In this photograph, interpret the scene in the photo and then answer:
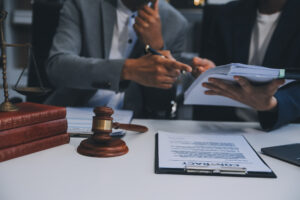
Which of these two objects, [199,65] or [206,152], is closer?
[206,152]

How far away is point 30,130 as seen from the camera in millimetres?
595

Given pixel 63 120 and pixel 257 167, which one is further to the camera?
pixel 63 120

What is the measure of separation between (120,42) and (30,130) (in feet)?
2.83

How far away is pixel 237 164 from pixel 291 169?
0.12 metres

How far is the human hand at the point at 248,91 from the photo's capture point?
785 millimetres

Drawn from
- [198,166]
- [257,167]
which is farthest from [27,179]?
[257,167]

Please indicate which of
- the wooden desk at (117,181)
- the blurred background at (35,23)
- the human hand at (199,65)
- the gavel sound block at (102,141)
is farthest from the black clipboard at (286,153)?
the blurred background at (35,23)

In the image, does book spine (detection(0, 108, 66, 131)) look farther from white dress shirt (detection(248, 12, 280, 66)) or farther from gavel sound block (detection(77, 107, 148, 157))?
white dress shirt (detection(248, 12, 280, 66))

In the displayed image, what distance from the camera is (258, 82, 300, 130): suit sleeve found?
34.9 inches

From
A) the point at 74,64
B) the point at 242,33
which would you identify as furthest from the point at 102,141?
the point at 242,33

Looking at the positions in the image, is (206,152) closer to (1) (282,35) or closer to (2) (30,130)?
(2) (30,130)

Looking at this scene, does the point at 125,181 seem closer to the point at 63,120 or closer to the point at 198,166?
the point at 198,166

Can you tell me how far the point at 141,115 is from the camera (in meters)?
1.40

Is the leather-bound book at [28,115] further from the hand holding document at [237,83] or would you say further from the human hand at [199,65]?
the human hand at [199,65]
